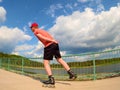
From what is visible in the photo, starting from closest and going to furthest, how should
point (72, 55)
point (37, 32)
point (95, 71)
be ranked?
point (37, 32) → point (95, 71) → point (72, 55)

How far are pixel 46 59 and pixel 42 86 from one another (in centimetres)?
78

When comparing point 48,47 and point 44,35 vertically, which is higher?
point 44,35

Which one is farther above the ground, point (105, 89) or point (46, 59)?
point (46, 59)

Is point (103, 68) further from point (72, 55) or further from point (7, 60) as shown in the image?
point (7, 60)

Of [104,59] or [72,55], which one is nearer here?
[104,59]

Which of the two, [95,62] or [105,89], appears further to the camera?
[95,62]

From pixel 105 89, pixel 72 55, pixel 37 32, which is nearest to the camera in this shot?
pixel 105 89

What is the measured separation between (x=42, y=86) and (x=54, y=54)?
0.98 m

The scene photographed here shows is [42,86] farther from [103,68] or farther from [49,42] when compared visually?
[103,68]

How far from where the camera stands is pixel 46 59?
26.7 ft

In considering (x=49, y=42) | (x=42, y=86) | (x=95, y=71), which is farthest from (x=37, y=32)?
(x=95, y=71)

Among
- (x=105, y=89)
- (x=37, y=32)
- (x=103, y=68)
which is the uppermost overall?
(x=37, y=32)

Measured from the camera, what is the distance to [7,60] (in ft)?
58.9

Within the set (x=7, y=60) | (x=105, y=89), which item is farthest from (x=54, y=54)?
(x=7, y=60)
